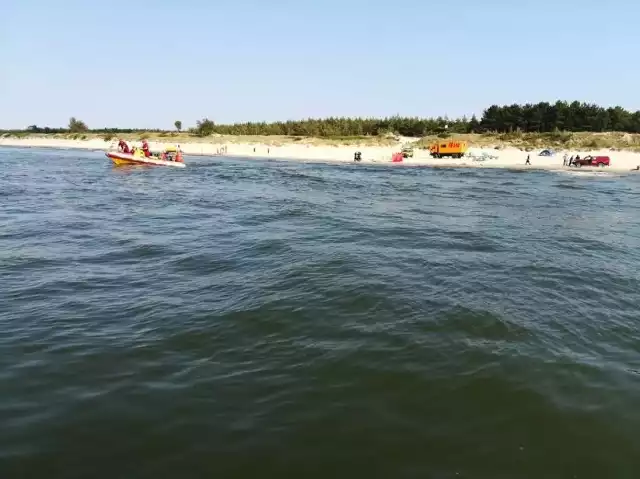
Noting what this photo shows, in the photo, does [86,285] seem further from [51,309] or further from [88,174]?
[88,174]

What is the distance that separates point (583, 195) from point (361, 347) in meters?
30.9

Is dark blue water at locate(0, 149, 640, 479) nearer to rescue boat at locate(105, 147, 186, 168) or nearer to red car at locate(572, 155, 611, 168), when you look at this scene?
rescue boat at locate(105, 147, 186, 168)

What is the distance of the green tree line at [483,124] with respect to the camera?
90750mm

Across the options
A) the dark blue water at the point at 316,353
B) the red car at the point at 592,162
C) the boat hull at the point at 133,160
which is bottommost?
the dark blue water at the point at 316,353

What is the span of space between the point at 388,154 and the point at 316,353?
72177mm

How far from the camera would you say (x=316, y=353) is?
8.35 m

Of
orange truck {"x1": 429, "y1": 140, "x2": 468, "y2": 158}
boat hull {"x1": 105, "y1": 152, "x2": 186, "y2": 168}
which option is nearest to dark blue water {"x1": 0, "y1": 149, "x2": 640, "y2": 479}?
boat hull {"x1": 105, "y1": 152, "x2": 186, "y2": 168}

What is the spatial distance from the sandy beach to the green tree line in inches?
663

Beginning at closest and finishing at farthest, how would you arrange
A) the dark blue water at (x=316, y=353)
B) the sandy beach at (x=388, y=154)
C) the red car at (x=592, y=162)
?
the dark blue water at (x=316, y=353) → the red car at (x=592, y=162) → the sandy beach at (x=388, y=154)

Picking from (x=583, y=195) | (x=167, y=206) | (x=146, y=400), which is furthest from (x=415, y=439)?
(x=583, y=195)

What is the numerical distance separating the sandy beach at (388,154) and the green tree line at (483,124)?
1685 cm

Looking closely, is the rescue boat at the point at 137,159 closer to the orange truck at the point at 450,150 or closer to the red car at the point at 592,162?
the orange truck at the point at 450,150

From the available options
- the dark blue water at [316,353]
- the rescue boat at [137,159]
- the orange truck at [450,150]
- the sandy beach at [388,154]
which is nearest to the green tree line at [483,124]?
the sandy beach at [388,154]

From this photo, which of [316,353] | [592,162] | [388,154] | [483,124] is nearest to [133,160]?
[388,154]
